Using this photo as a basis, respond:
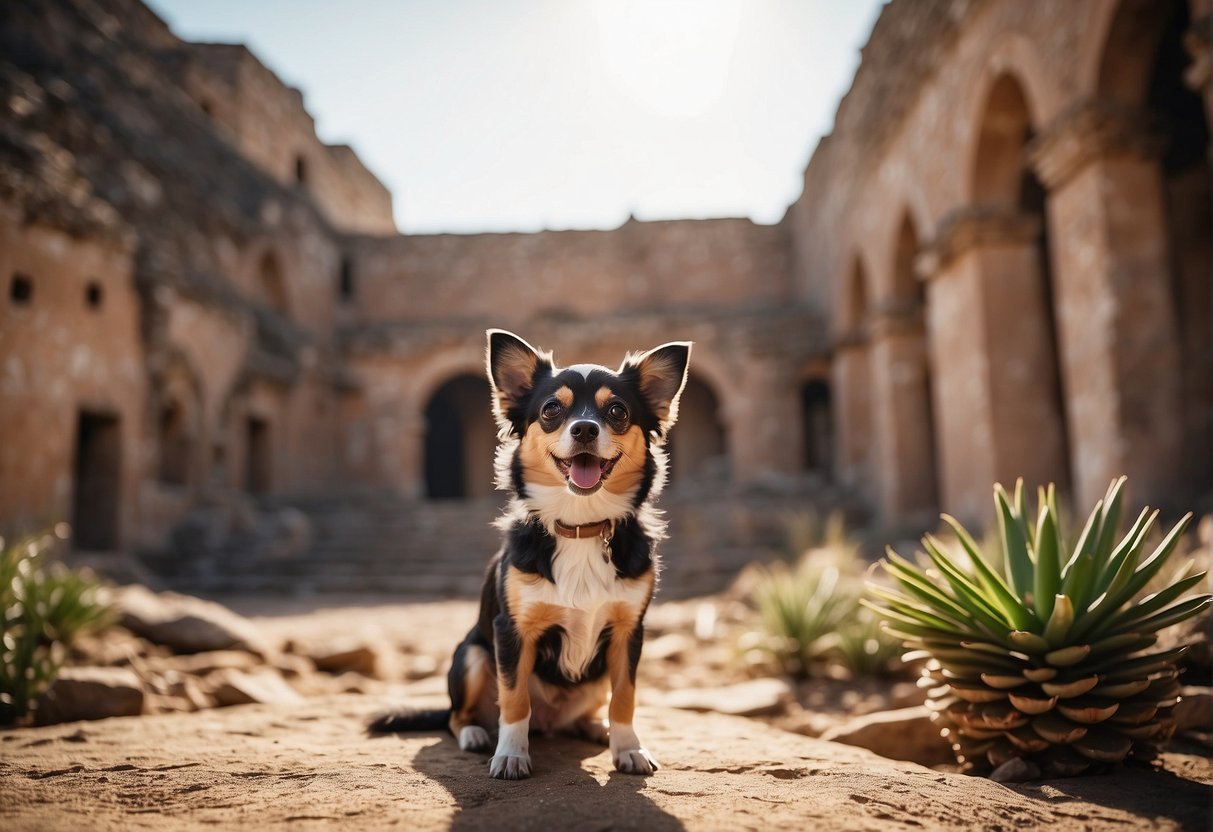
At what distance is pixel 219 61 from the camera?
68.8 ft

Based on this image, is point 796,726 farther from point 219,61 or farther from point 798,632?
point 219,61

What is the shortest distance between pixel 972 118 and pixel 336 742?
9.89m

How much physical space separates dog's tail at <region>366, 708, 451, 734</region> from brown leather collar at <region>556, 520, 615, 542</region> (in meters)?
1.24

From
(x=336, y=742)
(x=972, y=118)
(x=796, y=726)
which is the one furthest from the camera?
(x=972, y=118)

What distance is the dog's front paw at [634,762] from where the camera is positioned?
2.64 m

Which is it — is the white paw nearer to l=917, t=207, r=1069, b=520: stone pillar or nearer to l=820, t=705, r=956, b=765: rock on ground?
l=820, t=705, r=956, b=765: rock on ground

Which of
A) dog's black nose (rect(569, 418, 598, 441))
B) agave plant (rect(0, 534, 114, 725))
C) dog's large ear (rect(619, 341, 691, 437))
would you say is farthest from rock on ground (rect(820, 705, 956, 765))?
agave plant (rect(0, 534, 114, 725))

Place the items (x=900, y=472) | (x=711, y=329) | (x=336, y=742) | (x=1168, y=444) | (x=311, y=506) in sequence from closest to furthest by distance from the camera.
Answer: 1. (x=336, y=742)
2. (x=1168, y=444)
3. (x=900, y=472)
4. (x=311, y=506)
5. (x=711, y=329)

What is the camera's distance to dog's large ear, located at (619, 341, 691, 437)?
2.92 metres

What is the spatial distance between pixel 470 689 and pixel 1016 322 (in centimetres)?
867

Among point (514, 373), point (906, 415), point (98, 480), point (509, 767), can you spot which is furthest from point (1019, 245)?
point (98, 480)

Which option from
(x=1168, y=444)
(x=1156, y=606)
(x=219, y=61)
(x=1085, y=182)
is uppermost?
(x=219, y=61)

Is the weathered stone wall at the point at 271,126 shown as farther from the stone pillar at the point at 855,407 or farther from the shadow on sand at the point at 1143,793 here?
the shadow on sand at the point at 1143,793

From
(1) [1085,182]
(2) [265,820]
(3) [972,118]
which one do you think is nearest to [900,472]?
(3) [972,118]
